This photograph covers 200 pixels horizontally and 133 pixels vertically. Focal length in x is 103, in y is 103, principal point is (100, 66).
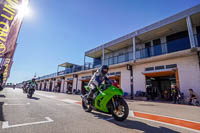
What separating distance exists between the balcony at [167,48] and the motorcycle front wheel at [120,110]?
10.2 metres

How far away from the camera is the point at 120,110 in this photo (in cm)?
295

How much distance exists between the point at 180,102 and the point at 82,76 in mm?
16564

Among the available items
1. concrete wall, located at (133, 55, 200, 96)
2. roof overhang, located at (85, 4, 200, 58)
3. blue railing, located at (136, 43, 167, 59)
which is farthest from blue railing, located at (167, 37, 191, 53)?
roof overhang, located at (85, 4, 200, 58)

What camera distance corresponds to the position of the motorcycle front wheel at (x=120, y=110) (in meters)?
2.80

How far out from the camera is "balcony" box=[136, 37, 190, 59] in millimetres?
9739

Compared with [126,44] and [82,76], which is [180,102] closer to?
[126,44]

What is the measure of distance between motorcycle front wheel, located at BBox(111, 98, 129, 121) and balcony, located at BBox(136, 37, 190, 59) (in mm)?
10250

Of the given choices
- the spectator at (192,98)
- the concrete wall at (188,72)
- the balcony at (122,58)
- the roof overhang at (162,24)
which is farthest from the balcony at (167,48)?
Answer: the spectator at (192,98)

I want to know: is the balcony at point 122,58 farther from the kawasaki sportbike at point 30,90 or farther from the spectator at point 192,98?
the kawasaki sportbike at point 30,90

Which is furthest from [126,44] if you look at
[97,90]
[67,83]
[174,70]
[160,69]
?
[67,83]

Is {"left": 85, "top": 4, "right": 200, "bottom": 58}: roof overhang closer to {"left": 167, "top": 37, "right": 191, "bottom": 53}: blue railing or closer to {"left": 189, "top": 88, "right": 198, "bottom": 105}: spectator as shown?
{"left": 167, "top": 37, "right": 191, "bottom": 53}: blue railing

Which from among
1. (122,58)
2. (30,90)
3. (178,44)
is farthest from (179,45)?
(30,90)

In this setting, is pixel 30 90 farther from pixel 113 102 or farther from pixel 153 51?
pixel 153 51

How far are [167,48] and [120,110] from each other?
10.7m
